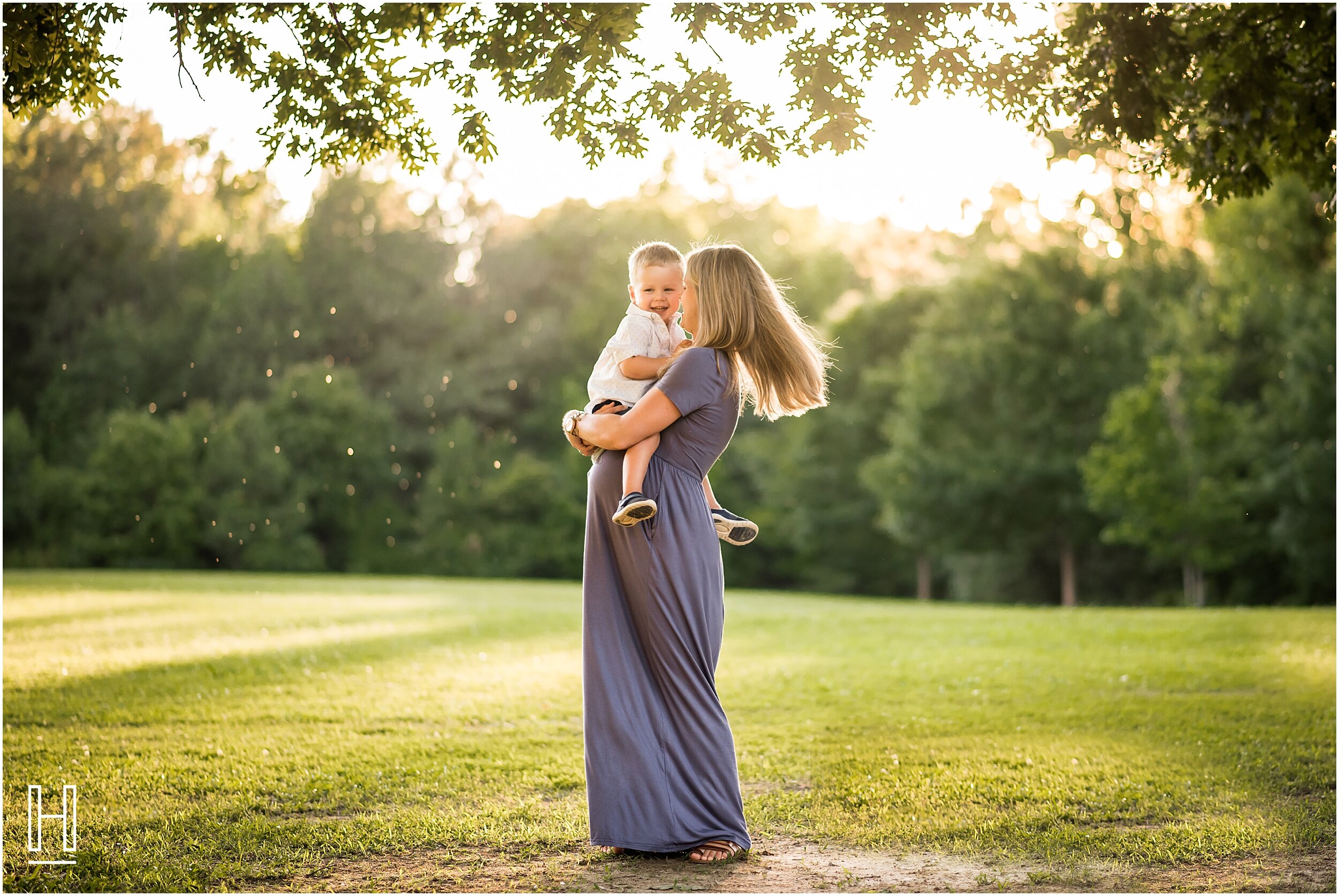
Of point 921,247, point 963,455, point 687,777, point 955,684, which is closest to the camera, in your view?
point 687,777

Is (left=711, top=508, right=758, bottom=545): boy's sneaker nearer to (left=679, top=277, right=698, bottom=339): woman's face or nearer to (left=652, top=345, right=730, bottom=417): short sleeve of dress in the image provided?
(left=652, top=345, right=730, bottom=417): short sleeve of dress

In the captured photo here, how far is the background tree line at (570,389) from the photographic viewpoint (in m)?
24.3

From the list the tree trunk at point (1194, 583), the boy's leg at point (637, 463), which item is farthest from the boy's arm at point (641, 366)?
the tree trunk at point (1194, 583)

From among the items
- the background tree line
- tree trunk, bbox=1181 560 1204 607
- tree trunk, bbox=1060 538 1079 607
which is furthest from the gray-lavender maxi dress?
tree trunk, bbox=1060 538 1079 607

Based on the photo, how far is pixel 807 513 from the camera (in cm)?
3244

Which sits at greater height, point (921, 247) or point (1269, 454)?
point (921, 247)

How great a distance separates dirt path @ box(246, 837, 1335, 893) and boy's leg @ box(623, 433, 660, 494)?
1.43m

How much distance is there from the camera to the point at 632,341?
4.62 m

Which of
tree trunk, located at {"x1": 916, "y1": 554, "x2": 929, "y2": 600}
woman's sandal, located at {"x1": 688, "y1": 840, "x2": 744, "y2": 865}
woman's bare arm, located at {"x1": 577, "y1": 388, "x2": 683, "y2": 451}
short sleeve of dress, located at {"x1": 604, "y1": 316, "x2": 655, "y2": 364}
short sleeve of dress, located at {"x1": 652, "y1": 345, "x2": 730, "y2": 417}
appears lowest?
tree trunk, located at {"x1": 916, "y1": 554, "x2": 929, "y2": 600}

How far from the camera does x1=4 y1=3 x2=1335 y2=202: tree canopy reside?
5430 mm

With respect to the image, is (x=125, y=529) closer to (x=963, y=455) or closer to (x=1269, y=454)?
(x=963, y=455)

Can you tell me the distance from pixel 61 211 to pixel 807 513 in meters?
22.2

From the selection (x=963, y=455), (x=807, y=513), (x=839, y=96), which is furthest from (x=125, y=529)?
(x=839, y=96)

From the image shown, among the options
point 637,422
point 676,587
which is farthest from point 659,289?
point 676,587
